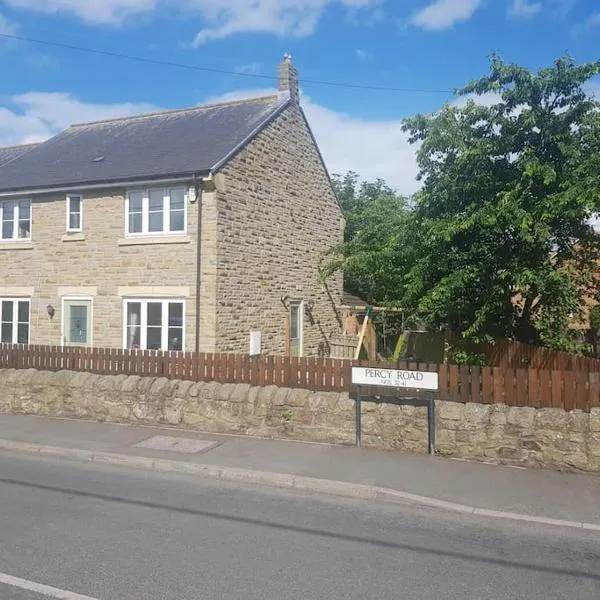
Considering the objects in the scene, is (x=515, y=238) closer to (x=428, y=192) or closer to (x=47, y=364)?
(x=428, y=192)

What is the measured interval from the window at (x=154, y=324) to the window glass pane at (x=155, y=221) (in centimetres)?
190

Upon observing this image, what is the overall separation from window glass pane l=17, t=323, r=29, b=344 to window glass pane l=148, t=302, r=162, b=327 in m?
4.13

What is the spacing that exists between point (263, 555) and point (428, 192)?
8040 millimetres

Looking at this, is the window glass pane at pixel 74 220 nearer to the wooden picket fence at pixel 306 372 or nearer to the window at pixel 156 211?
the window at pixel 156 211

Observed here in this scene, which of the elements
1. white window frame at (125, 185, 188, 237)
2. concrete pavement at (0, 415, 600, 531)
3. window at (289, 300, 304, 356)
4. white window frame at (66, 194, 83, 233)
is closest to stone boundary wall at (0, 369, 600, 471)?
concrete pavement at (0, 415, 600, 531)

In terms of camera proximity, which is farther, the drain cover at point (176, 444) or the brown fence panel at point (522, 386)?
the drain cover at point (176, 444)

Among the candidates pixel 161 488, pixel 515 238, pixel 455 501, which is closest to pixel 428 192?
pixel 515 238

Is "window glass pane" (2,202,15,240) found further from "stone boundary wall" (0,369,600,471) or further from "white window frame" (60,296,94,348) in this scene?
"stone boundary wall" (0,369,600,471)

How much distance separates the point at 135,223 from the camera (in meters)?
16.6

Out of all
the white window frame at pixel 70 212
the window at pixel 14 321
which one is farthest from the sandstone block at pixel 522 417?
the window at pixel 14 321

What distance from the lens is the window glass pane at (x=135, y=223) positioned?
16.6 m

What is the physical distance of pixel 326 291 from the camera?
21531 millimetres

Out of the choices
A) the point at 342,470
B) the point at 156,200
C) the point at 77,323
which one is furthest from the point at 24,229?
the point at 342,470

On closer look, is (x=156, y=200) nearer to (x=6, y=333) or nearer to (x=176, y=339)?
(x=176, y=339)
